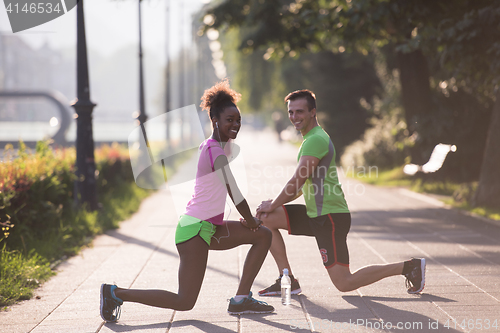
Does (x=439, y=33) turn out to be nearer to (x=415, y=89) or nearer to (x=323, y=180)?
(x=415, y=89)

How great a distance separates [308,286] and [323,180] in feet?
4.37

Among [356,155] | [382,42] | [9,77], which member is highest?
[9,77]

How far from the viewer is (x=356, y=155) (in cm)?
2392

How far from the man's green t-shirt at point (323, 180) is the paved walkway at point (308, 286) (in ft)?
2.83

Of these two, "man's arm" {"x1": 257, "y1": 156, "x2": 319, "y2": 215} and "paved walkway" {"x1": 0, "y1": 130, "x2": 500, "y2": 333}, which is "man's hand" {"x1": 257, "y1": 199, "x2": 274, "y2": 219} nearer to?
"man's arm" {"x1": 257, "y1": 156, "x2": 319, "y2": 215}

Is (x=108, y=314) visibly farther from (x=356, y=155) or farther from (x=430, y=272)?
(x=356, y=155)

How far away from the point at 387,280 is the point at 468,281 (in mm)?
796

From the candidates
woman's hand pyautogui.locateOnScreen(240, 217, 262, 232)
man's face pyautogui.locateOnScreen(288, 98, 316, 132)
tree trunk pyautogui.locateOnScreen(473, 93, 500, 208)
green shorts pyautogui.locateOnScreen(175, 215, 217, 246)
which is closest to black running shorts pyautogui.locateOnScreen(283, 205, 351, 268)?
woman's hand pyautogui.locateOnScreen(240, 217, 262, 232)

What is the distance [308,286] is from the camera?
5.72m

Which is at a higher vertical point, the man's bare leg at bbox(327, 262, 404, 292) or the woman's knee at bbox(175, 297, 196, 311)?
the man's bare leg at bbox(327, 262, 404, 292)

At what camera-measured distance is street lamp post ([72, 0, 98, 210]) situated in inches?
388

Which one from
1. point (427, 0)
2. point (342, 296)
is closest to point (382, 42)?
point (427, 0)

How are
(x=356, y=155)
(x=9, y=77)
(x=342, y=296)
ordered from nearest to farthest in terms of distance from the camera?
(x=342, y=296) < (x=356, y=155) < (x=9, y=77)

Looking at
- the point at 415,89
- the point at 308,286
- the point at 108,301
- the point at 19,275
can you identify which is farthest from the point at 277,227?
the point at 415,89
